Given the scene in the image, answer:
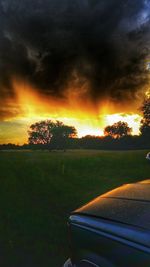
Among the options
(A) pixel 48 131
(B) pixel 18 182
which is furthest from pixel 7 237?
(A) pixel 48 131

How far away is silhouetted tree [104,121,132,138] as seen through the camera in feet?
301

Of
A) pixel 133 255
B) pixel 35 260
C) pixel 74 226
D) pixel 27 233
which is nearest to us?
pixel 133 255

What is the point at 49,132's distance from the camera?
8356cm

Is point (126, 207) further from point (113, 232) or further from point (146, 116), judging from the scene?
point (146, 116)

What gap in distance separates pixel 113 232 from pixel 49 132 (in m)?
82.2

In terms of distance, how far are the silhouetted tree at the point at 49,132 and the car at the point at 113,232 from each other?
72.9m

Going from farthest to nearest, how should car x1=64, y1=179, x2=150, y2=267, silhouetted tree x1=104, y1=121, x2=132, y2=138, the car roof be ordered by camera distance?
silhouetted tree x1=104, y1=121, x2=132, y2=138 → the car roof → car x1=64, y1=179, x2=150, y2=267

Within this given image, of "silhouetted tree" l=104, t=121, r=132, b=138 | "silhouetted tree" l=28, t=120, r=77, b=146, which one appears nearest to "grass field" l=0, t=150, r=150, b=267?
"silhouetted tree" l=28, t=120, r=77, b=146

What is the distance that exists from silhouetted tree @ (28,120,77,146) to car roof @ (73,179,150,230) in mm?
72690

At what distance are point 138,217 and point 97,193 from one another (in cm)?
659

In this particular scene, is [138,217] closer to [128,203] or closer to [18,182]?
[128,203]

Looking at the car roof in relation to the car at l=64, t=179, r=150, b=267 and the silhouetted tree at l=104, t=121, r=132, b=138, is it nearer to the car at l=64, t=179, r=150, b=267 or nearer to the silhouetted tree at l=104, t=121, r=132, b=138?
the car at l=64, t=179, r=150, b=267

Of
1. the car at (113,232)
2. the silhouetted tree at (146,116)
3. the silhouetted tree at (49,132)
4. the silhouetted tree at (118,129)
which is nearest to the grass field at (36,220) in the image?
the car at (113,232)

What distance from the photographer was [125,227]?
1.95 metres
